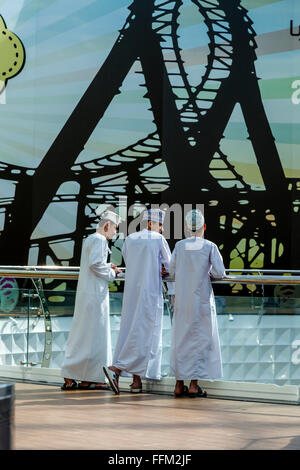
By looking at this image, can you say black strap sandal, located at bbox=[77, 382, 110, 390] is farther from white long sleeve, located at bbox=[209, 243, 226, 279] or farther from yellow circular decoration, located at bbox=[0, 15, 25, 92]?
yellow circular decoration, located at bbox=[0, 15, 25, 92]

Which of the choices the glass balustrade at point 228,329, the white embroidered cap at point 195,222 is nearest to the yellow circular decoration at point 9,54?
the glass balustrade at point 228,329

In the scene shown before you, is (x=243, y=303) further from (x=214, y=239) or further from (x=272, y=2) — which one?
(x=272, y=2)

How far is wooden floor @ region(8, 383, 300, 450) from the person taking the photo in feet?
15.6

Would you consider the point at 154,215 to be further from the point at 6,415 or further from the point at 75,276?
the point at 6,415

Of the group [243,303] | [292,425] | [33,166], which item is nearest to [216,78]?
[33,166]

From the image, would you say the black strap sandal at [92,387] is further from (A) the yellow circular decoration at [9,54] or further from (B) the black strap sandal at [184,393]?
(A) the yellow circular decoration at [9,54]

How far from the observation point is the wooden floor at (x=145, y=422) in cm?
475

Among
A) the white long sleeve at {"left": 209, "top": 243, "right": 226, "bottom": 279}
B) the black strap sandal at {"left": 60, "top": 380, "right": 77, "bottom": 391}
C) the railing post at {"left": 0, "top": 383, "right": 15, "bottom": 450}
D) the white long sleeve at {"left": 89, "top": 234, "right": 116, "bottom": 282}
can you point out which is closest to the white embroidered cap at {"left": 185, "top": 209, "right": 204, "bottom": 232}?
the white long sleeve at {"left": 209, "top": 243, "right": 226, "bottom": 279}

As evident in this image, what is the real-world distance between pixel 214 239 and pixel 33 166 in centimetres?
305

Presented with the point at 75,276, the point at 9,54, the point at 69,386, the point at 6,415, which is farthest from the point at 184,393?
the point at 9,54

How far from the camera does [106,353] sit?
7219 millimetres

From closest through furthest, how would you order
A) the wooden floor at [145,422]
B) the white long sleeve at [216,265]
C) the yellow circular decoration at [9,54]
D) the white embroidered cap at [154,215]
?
the wooden floor at [145,422], the white long sleeve at [216,265], the white embroidered cap at [154,215], the yellow circular decoration at [9,54]
